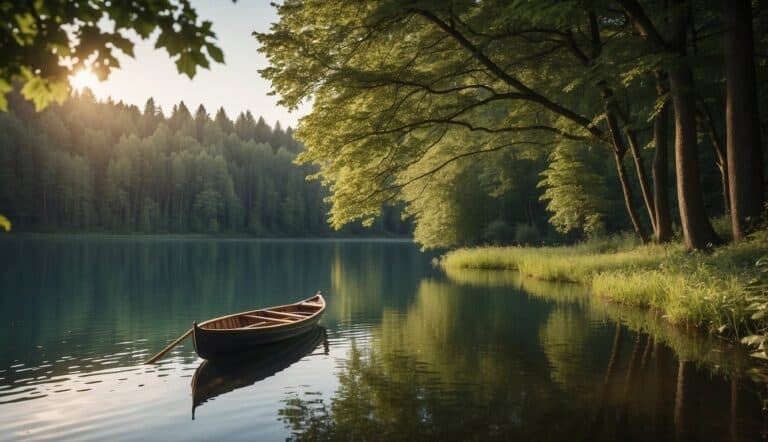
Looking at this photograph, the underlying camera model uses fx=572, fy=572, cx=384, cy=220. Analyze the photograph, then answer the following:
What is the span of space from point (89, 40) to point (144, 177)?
9803 centimetres

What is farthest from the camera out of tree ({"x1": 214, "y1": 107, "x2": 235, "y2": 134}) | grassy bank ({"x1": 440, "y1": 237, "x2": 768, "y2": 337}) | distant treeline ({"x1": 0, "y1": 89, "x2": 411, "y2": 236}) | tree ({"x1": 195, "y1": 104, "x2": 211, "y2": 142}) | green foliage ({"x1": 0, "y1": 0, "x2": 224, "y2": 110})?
tree ({"x1": 214, "y1": 107, "x2": 235, "y2": 134})

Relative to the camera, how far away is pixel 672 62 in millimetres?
13727

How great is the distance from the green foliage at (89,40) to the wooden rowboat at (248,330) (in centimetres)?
774

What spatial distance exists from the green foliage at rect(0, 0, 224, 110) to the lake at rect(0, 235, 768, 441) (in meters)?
4.82

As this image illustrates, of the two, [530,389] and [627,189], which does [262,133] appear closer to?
[627,189]

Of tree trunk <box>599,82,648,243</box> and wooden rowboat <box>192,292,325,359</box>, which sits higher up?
tree trunk <box>599,82,648,243</box>

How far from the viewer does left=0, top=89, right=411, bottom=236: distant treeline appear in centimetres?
8156

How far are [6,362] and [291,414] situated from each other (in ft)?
23.3

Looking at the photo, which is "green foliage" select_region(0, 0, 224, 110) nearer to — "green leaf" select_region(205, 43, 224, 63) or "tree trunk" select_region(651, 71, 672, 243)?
"green leaf" select_region(205, 43, 224, 63)

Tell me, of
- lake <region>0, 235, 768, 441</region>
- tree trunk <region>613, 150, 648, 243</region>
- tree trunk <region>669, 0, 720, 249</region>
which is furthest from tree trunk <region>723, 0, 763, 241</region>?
tree trunk <region>613, 150, 648, 243</region>

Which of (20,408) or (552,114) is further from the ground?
(552,114)

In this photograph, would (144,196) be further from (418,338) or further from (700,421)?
Answer: (700,421)

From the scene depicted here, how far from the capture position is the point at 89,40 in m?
3.79

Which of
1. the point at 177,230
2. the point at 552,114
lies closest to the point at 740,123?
the point at 552,114
